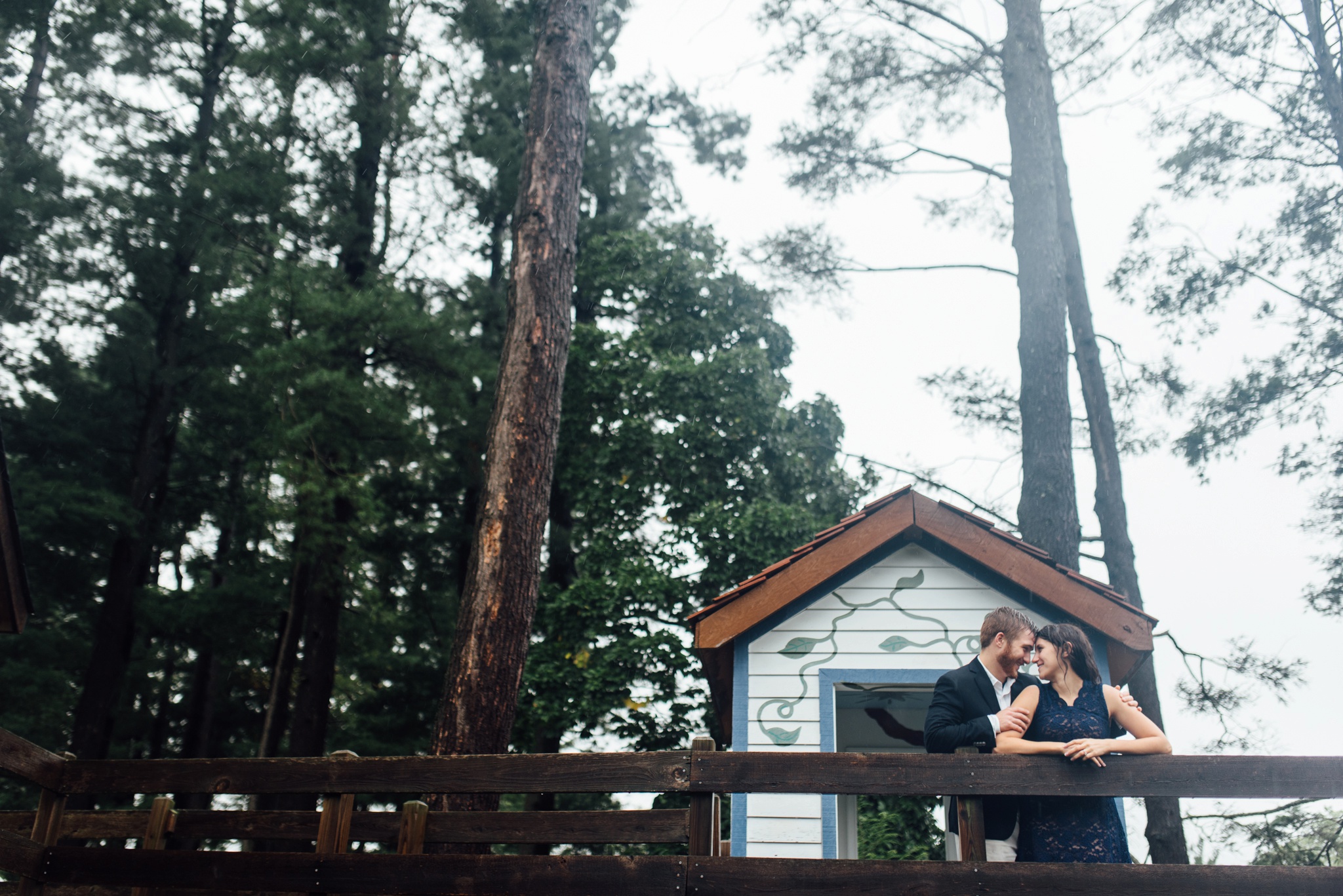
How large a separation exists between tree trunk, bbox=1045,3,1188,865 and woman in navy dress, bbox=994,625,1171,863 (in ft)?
22.1

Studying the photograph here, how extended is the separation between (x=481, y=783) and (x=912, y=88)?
11674mm

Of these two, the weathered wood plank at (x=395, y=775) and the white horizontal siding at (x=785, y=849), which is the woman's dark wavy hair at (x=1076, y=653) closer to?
the weathered wood plank at (x=395, y=775)

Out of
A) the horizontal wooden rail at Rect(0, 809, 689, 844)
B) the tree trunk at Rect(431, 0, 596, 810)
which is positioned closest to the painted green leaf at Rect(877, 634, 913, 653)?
the tree trunk at Rect(431, 0, 596, 810)

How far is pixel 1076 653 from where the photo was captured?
13.4ft

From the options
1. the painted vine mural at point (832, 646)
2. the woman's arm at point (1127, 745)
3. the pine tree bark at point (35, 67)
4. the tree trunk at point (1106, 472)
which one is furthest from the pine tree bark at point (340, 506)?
the woman's arm at point (1127, 745)

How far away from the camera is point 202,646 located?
57.4 ft

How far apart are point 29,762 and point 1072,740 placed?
5.17 metres

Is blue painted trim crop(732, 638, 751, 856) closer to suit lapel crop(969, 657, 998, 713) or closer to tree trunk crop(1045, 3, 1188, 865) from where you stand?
suit lapel crop(969, 657, 998, 713)

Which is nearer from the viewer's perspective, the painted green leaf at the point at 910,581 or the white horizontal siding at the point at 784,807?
the white horizontal siding at the point at 784,807

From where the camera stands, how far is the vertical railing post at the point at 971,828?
3.86m

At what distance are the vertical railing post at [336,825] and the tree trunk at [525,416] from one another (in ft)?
3.08

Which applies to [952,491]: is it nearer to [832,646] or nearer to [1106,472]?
[1106,472]

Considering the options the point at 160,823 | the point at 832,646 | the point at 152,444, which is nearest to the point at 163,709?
the point at 152,444

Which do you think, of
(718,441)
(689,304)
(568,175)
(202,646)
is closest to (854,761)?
(568,175)
